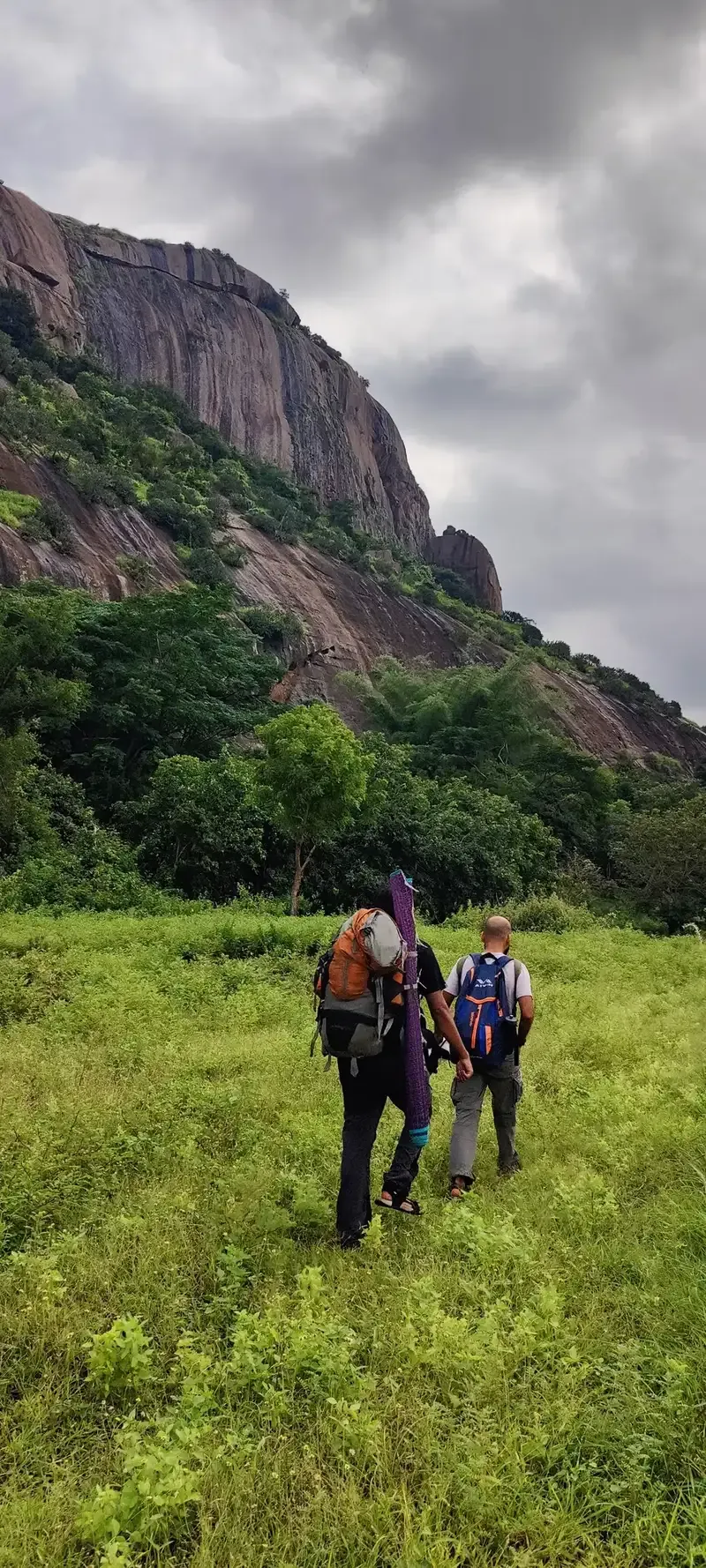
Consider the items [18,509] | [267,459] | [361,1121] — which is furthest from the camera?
[267,459]

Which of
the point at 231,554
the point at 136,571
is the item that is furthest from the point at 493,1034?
the point at 231,554

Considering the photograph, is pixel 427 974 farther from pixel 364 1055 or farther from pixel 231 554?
pixel 231 554

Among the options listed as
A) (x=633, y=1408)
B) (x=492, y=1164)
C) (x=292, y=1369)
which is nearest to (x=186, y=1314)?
(x=292, y=1369)

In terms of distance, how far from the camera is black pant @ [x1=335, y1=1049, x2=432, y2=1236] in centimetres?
396

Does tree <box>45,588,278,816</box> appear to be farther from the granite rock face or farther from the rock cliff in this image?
the granite rock face

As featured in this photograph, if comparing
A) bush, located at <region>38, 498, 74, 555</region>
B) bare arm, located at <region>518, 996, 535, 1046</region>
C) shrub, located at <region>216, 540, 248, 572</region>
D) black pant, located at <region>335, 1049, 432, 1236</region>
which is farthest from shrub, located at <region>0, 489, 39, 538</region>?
black pant, located at <region>335, 1049, 432, 1236</region>

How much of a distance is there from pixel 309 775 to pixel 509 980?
11961 mm

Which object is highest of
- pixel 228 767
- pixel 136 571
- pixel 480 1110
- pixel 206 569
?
pixel 206 569

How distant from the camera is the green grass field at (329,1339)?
228 cm

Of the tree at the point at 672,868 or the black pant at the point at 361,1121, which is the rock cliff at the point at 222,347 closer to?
the tree at the point at 672,868

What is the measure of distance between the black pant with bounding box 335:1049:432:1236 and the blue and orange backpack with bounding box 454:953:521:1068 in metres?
0.95

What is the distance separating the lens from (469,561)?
99.5m

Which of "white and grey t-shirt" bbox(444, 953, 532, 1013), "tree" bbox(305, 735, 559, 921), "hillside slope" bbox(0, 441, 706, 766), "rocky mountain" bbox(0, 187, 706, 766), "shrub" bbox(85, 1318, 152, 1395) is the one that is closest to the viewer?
"shrub" bbox(85, 1318, 152, 1395)

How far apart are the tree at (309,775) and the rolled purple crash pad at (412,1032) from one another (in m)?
12.5
